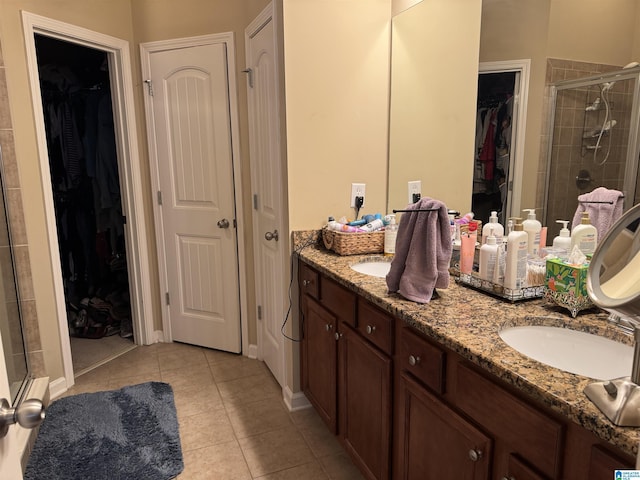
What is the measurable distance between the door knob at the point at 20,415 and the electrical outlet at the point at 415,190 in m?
1.90

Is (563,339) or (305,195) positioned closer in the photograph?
(563,339)

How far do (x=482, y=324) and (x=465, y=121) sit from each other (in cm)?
101

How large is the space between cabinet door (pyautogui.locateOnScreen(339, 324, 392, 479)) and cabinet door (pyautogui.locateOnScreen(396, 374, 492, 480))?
0.09 metres

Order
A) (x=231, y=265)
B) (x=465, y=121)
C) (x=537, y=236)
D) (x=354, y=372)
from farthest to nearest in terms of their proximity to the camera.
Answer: (x=231, y=265) → (x=465, y=121) → (x=354, y=372) → (x=537, y=236)

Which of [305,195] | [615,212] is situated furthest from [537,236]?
[305,195]

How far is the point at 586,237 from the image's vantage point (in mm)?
1340

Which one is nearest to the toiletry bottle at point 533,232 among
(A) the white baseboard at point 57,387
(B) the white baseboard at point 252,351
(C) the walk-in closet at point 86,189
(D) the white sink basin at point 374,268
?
(D) the white sink basin at point 374,268

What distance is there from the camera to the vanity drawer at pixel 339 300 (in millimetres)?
1698

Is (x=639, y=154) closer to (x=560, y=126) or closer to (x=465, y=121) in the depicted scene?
(x=560, y=126)

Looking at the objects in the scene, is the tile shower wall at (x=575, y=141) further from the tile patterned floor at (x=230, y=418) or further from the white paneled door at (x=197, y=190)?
the white paneled door at (x=197, y=190)

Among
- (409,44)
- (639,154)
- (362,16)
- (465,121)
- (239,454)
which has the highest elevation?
(362,16)

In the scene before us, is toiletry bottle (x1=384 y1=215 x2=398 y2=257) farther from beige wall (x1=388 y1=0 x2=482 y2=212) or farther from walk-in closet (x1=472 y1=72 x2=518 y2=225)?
walk-in closet (x1=472 y1=72 x2=518 y2=225)

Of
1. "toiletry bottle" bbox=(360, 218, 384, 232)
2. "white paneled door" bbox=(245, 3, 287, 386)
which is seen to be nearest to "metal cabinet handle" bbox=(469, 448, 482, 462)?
"toiletry bottle" bbox=(360, 218, 384, 232)

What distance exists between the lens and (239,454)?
2.04 metres
